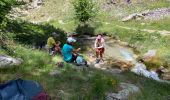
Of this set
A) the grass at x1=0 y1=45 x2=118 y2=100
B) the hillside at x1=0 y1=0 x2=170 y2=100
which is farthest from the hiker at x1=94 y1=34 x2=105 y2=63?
the grass at x1=0 y1=45 x2=118 y2=100

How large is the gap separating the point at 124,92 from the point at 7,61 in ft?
16.6

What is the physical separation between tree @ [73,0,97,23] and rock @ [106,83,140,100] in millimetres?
25431

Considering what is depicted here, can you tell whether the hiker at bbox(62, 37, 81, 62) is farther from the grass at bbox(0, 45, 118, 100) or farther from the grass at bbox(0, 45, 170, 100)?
the grass at bbox(0, 45, 118, 100)

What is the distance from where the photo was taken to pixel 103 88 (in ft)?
48.2

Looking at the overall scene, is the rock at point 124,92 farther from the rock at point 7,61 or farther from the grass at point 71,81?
the rock at point 7,61

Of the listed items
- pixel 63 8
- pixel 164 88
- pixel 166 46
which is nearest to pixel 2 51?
pixel 164 88

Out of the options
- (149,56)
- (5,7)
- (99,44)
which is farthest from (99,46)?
(5,7)

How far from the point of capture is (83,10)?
1638 inches

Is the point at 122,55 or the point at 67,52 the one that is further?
the point at 122,55

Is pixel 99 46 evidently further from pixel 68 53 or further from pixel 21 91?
pixel 21 91

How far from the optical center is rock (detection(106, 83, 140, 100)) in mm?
14558

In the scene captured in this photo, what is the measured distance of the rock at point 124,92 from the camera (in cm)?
1456

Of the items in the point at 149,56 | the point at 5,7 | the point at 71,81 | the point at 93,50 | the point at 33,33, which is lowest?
the point at 71,81

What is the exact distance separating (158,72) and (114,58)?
4.16m
